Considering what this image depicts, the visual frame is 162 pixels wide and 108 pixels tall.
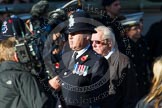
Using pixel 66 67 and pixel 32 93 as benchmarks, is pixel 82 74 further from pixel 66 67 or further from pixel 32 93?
pixel 32 93

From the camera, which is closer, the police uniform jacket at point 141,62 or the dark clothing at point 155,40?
the police uniform jacket at point 141,62

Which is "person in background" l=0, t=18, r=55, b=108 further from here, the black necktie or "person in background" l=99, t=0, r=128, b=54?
"person in background" l=99, t=0, r=128, b=54

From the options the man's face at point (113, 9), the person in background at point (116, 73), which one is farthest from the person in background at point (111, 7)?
the person in background at point (116, 73)

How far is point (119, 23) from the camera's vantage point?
326 inches

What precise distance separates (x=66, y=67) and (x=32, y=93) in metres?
1.07

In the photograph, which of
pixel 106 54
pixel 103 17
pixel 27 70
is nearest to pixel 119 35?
pixel 103 17

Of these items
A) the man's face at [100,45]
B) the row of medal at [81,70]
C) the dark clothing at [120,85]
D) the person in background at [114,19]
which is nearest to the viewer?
the row of medal at [81,70]

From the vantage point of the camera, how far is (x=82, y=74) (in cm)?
608

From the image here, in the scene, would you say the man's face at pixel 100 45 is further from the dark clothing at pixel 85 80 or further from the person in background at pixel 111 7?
the person in background at pixel 111 7

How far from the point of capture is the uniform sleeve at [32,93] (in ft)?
17.8

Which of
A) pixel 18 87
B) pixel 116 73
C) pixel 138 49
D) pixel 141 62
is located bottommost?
pixel 141 62

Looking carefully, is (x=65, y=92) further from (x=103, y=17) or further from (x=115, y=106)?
(x=103, y=17)

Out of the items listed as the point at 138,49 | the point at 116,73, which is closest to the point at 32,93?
the point at 116,73

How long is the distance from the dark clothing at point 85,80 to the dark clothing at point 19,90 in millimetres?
658
